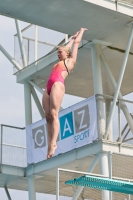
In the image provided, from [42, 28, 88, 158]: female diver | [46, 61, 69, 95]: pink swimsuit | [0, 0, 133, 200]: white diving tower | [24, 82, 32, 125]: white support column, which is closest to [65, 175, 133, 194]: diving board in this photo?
[42, 28, 88, 158]: female diver

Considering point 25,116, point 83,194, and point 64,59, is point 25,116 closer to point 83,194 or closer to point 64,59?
point 83,194

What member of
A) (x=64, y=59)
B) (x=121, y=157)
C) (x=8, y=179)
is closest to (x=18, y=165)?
Answer: (x=8, y=179)

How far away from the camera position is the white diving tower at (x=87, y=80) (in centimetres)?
2527

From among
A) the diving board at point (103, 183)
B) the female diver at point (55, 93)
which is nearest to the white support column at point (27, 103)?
the diving board at point (103, 183)

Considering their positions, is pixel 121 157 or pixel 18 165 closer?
pixel 121 157

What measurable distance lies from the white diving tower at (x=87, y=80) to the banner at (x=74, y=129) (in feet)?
0.60

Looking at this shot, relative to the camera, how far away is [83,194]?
27.2m

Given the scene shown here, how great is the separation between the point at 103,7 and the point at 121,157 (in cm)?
513

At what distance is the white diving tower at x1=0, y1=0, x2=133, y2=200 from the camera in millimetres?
25266

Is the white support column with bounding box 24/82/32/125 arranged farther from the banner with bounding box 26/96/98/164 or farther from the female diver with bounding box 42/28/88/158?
the female diver with bounding box 42/28/88/158

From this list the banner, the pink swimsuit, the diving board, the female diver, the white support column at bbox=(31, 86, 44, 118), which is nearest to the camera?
the female diver

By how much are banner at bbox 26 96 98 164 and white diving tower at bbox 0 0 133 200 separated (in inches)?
7.2

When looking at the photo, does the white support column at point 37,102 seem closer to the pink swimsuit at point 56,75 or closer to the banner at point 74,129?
the banner at point 74,129

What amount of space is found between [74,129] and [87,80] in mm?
4849
